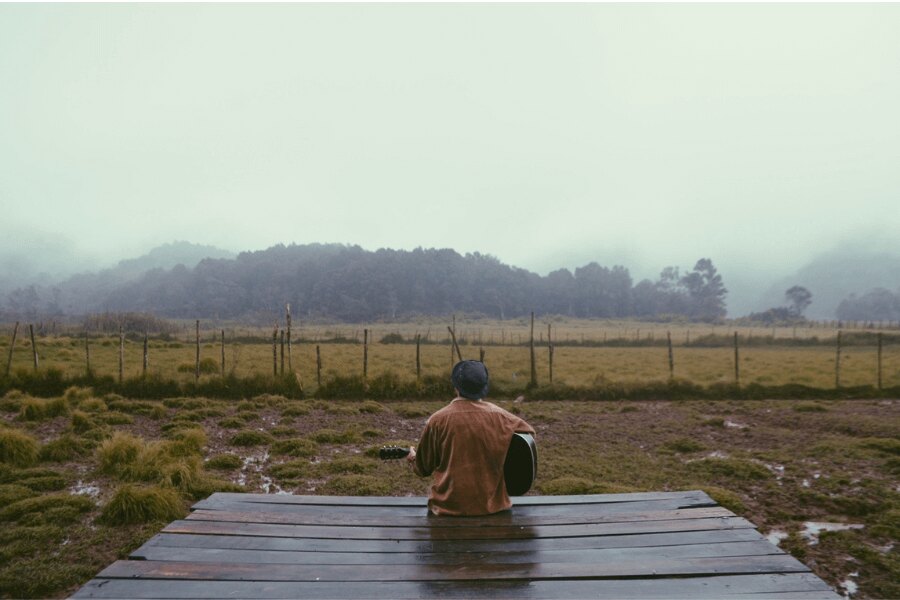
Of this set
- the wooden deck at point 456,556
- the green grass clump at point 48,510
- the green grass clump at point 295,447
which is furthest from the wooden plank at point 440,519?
the green grass clump at point 295,447

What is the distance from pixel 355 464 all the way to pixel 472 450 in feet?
21.3

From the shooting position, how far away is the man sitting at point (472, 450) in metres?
3.65

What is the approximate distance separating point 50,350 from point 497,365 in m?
22.4

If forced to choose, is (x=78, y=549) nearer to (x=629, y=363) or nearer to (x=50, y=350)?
(x=50, y=350)

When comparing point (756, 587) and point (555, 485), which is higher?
point (756, 587)

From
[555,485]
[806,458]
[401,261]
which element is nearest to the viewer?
[555,485]

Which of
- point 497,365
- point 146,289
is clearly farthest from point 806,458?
point 146,289

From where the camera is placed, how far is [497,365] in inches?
1062

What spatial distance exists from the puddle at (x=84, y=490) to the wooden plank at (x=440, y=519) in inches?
227

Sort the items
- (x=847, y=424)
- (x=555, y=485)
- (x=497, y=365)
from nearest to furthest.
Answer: (x=555, y=485), (x=847, y=424), (x=497, y=365)

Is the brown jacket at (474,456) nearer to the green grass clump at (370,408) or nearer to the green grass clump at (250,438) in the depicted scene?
the green grass clump at (250,438)

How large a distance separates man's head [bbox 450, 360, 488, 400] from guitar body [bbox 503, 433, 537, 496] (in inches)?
15.9

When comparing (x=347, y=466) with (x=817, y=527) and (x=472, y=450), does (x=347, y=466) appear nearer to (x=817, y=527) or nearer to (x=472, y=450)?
(x=472, y=450)

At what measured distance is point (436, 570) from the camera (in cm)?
283
